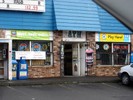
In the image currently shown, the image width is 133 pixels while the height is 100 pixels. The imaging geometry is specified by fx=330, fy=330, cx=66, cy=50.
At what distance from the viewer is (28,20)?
19.8 m

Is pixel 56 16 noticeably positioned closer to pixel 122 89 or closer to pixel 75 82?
pixel 75 82

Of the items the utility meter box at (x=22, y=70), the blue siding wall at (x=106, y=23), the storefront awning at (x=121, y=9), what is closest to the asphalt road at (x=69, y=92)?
the utility meter box at (x=22, y=70)

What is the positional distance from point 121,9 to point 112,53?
827 inches

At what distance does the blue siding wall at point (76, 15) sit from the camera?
66.6ft

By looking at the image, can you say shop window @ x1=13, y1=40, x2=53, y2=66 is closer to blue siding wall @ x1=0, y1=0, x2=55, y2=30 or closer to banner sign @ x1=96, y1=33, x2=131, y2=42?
blue siding wall @ x1=0, y1=0, x2=55, y2=30

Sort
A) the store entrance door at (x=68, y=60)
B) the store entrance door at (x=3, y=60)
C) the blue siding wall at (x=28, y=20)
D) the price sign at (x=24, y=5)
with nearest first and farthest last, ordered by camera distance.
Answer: the price sign at (x=24, y=5) < the store entrance door at (x=3, y=60) < the blue siding wall at (x=28, y=20) < the store entrance door at (x=68, y=60)

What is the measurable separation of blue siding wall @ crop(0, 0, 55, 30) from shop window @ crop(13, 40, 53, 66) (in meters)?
0.97

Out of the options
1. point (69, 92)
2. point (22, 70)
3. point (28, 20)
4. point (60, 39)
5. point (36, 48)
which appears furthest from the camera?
point (60, 39)

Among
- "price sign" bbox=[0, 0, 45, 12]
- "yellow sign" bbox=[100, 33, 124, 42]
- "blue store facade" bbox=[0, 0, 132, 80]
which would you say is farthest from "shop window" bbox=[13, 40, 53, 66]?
"yellow sign" bbox=[100, 33, 124, 42]

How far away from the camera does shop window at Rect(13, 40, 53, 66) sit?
19859 millimetres

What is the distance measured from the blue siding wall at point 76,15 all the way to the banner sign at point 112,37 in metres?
0.68

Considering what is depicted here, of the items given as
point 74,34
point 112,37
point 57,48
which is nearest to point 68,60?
point 57,48

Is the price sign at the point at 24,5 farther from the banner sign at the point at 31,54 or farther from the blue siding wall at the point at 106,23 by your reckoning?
the blue siding wall at the point at 106,23

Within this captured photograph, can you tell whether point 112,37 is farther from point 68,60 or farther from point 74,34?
point 68,60
